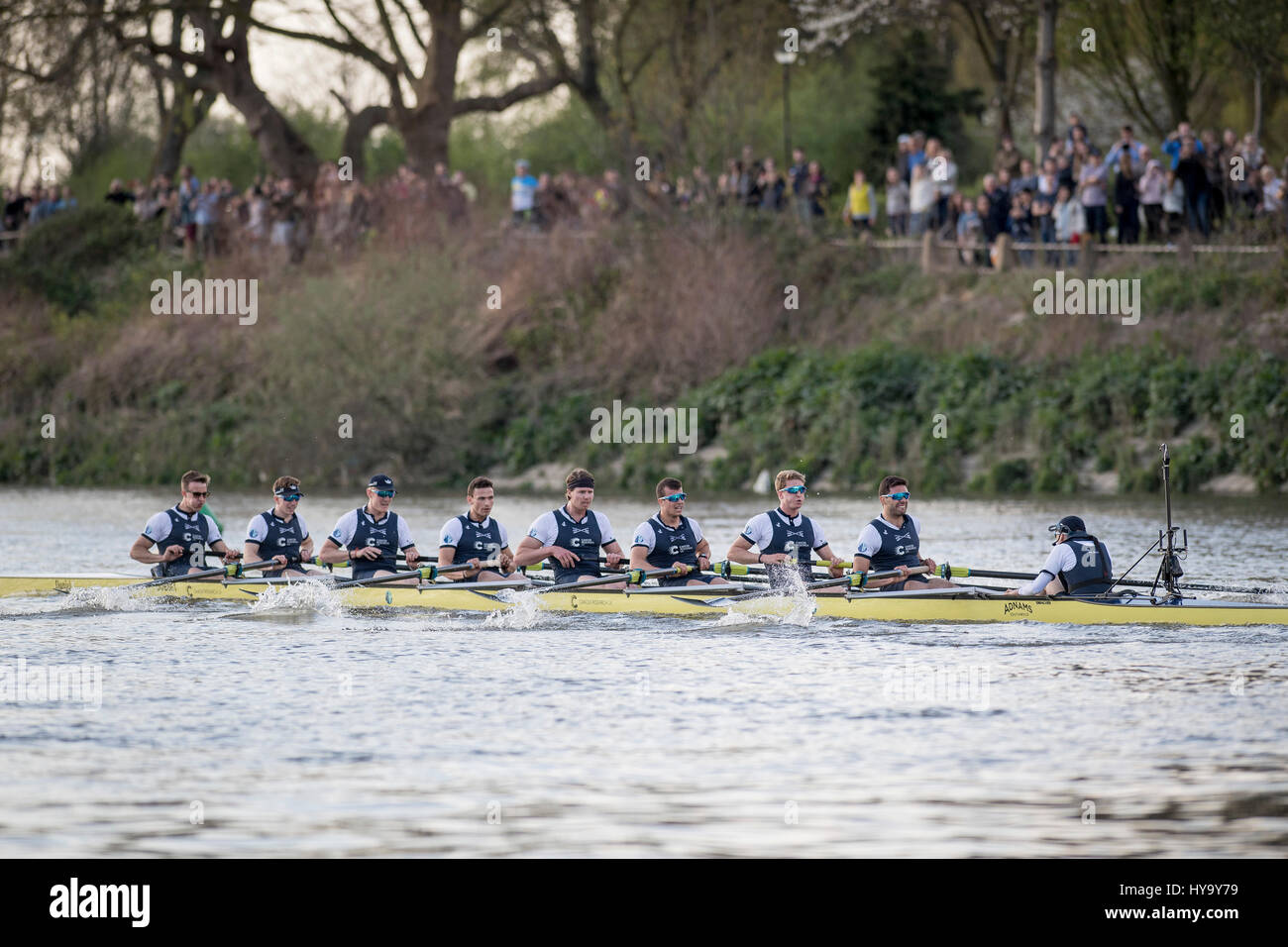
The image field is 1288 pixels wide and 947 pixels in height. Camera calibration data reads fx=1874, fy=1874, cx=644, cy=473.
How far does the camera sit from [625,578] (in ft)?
58.7

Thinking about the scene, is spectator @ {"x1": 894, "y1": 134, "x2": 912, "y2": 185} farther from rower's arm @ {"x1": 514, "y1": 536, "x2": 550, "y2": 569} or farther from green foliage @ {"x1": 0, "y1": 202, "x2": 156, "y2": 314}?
green foliage @ {"x1": 0, "y1": 202, "x2": 156, "y2": 314}

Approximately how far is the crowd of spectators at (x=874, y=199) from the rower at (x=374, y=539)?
55.7ft

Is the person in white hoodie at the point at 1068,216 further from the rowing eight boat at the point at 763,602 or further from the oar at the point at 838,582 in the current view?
the rowing eight boat at the point at 763,602

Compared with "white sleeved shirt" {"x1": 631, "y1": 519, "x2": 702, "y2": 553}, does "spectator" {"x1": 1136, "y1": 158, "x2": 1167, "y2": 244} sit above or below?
above

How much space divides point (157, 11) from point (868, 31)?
16928 millimetres

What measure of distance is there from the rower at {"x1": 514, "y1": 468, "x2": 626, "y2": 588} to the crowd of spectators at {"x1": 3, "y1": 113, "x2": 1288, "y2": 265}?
54.1ft

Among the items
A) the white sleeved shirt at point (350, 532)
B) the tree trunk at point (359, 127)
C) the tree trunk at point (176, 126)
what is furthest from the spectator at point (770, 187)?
the white sleeved shirt at point (350, 532)

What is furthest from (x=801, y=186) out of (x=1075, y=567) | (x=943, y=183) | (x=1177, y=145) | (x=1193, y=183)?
(x=1075, y=567)

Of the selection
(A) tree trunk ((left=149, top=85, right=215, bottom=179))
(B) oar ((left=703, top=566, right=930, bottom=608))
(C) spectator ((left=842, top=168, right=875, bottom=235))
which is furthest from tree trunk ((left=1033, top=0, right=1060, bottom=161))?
(A) tree trunk ((left=149, top=85, right=215, bottom=179))

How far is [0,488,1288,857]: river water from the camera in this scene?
10.4 m

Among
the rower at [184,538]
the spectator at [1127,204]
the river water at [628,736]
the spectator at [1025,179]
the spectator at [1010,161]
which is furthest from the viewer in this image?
the spectator at [1010,161]

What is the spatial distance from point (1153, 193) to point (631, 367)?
39.5ft

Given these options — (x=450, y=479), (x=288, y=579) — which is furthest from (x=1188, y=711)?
(x=450, y=479)

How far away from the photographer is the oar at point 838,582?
1727 centimetres
